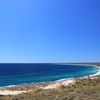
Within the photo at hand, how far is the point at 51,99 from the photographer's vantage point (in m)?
20.7

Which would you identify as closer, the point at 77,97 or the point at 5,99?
the point at 77,97

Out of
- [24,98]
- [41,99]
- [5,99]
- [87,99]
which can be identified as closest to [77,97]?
[87,99]

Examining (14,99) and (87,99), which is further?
(14,99)

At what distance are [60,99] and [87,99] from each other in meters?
2.32

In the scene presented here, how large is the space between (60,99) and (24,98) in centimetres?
362

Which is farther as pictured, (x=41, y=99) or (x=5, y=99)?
(x=5, y=99)

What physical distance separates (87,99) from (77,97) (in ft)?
3.66

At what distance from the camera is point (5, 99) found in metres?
22.5

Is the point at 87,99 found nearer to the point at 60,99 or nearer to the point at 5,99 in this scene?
the point at 60,99

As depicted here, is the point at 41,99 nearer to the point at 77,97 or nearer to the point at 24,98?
the point at 24,98

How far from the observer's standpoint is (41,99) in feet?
68.5

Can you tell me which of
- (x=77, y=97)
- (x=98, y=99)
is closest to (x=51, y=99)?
(x=77, y=97)

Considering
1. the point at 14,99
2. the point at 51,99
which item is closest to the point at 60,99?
the point at 51,99

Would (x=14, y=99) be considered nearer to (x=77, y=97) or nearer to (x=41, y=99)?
(x=41, y=99)
